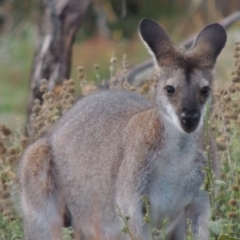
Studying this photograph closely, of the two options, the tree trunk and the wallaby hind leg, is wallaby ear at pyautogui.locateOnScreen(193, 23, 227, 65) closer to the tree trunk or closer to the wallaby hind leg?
the wallaby hind leg

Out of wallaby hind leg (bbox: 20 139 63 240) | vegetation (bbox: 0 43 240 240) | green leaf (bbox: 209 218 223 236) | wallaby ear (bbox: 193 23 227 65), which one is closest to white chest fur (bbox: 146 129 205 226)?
vegetation (bbox: 0 43 240 240)

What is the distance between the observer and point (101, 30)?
16969 mm

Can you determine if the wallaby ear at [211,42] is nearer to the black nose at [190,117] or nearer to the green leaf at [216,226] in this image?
the black nose at [190,117]

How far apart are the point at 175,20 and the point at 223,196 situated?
9.85m

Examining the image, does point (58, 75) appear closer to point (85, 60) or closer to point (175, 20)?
point (85, 60)

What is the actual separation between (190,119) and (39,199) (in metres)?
1.45

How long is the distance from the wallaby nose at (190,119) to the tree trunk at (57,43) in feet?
12.8

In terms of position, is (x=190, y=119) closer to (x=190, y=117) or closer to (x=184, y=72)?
(x=190, y=117)

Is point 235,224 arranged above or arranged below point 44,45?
below

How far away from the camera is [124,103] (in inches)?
288

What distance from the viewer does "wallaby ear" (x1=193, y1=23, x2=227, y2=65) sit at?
666cm

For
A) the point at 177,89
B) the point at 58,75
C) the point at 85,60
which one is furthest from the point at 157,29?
the point at 85,60

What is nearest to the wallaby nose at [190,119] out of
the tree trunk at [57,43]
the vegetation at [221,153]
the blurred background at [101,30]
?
the vegetation at [221,153]

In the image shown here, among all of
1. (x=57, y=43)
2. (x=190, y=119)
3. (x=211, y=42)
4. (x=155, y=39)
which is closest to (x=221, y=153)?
(x=211, y=42)
